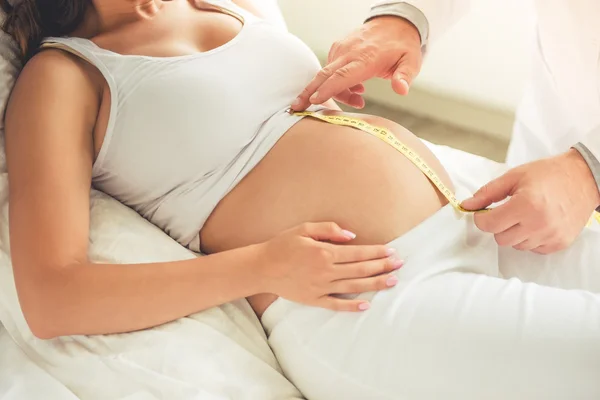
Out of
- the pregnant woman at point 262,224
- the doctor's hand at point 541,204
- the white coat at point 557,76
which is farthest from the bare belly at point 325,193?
the white coat at point 557,76

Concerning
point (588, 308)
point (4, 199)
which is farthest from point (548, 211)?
point (4, 199)

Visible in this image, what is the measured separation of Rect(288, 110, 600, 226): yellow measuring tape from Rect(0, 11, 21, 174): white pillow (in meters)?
0.52

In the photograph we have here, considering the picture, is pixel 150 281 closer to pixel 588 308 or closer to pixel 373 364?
pixel 373 364

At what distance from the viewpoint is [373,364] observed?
3.12 feet

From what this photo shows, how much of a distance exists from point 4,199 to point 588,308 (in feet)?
3.20

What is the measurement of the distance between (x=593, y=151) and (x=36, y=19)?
1.03m

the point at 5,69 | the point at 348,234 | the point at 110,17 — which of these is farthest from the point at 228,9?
the point at 348,234

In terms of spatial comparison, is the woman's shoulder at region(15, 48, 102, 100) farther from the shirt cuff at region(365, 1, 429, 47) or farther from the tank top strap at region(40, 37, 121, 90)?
the shirt cuff at region(365, 1, 429, 47)

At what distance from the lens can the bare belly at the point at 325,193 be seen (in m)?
1.07

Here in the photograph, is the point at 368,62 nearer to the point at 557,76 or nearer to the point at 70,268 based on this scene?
the point at 557,76

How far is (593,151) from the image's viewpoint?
1.10 metres

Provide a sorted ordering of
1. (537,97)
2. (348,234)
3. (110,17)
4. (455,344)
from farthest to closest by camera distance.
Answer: (537,97), (110,17), (348,234), (455,344)

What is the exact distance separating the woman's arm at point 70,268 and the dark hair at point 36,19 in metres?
0.21

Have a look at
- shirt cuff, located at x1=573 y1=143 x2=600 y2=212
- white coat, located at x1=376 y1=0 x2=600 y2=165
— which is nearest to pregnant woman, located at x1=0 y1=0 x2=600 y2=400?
shirt cuff, located at x1=573 y1=143 x2=600 y2=212
